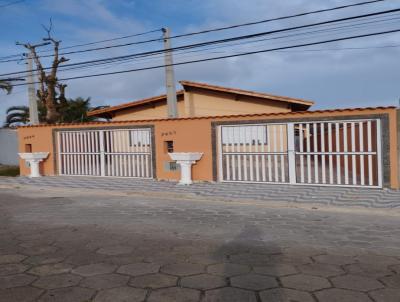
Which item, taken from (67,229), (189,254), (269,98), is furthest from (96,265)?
(269,98)

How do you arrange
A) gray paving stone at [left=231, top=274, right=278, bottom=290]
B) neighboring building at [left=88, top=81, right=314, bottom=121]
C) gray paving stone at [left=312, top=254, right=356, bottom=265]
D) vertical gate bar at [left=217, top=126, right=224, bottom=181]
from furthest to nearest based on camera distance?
neighboring building at [left=88, top=81, right=314, bottom=121] < vertical gate bar at [left=217, top=126, right=224, bottom=181] < gray paving stone at [left=312, top=254, right=356, bottom=265] < gray paving stone at [left=231, top=274, right=278, bottom=290]

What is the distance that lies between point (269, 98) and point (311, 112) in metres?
7.80

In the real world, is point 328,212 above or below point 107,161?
below

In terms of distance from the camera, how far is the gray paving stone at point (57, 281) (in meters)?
3.83

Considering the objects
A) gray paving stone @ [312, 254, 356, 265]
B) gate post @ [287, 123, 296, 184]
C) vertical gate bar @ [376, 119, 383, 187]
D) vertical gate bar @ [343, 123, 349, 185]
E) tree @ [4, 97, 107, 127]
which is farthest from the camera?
tree @ [4, 97, 107, 127]

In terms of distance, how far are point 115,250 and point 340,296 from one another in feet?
9.27

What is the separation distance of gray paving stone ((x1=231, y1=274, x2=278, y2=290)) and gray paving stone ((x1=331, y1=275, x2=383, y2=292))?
0.62m

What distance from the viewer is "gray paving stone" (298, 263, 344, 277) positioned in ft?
13.4

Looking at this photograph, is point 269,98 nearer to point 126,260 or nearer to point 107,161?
point 107,161

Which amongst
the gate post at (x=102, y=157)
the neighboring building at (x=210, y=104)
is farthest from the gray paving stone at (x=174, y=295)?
the neighboring building at (x=210, y=104)

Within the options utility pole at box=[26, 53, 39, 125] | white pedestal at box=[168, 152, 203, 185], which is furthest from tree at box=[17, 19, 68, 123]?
white pedestal at box=[168, 152, 203, 185]

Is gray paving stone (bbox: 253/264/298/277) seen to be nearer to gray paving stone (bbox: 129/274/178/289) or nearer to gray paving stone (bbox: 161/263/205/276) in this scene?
gray paving stone (bbox: 161/263/205/276)

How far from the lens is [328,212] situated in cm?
775

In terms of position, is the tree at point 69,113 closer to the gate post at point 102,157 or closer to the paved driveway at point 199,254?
the gate post at point 102,157
